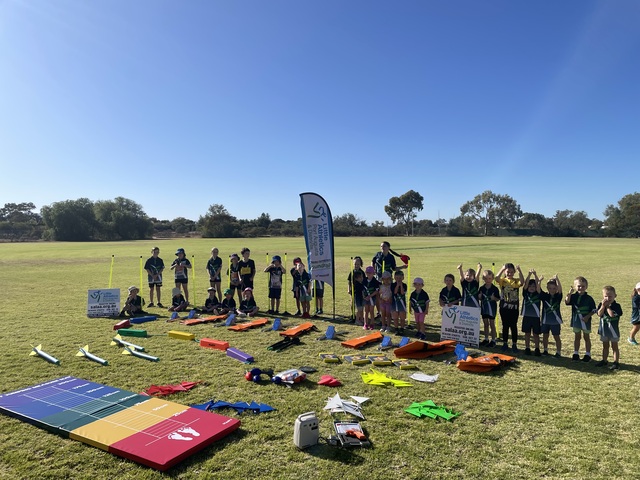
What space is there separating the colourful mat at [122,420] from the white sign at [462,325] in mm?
5870

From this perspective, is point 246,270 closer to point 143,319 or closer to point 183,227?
point 143,319

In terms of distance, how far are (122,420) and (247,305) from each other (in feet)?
24.7

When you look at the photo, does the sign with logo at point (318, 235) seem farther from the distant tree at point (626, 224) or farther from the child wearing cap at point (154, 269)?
the distant tree at point (626, 224)

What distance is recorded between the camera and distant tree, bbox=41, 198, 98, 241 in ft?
284

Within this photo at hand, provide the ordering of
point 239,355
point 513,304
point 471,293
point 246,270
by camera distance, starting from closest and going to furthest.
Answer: point 239,355
point 513,304
point 471,293
point 246,270

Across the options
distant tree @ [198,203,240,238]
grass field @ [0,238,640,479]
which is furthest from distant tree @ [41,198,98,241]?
grass field @ [0,238,640,479]

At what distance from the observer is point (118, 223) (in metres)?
92.0

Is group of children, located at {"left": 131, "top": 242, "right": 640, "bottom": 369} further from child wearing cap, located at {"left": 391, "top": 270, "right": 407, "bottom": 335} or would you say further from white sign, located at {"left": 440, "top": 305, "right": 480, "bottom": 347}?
white sign, located at {"left": 440, "top": 305, "right": 480, "bottom": 347}

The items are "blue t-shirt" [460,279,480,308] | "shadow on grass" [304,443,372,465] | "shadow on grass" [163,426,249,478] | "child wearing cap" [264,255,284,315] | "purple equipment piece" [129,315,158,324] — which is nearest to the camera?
"shadow on grass" [163,426,249,478]

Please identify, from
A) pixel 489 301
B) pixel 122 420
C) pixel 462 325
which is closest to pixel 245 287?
pixel 462 325

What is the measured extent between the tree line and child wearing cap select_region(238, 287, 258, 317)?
8608 centimetres

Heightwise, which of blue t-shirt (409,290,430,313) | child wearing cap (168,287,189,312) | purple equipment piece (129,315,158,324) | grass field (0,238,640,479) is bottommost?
grass field (0,238,640,479)

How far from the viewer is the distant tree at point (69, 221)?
86688 mm

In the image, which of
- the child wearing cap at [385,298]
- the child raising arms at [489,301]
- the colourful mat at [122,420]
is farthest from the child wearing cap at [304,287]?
the colourful mat at [122,420]
